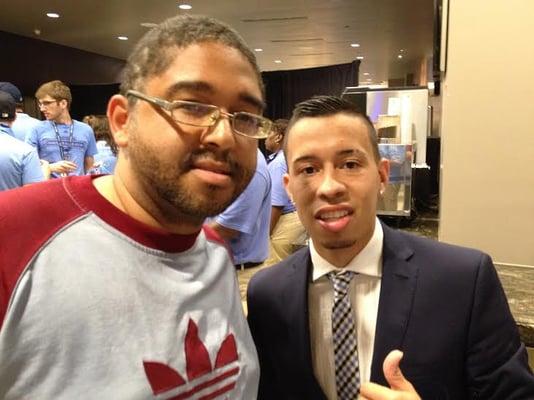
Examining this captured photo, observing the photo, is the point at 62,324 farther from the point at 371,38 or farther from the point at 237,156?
the point at 371,38

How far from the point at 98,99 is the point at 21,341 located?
44.4ft

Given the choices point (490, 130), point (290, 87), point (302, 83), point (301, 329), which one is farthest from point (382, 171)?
point (290, 87)

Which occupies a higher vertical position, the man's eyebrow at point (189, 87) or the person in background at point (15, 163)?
the man's eyebrow at point (189, 87)

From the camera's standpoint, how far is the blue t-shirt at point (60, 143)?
174 inches

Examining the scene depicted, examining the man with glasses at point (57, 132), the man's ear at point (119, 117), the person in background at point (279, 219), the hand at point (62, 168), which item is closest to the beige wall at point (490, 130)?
the man's ear at point (119, 117)

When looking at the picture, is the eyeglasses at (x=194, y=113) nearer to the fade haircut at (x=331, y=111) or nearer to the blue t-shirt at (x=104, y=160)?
the fade haircut at (x=331, y=111)

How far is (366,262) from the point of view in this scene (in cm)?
123

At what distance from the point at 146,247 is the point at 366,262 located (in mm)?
575

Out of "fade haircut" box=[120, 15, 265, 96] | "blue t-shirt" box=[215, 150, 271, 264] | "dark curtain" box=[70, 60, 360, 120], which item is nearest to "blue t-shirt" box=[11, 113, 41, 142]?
"blue t-shirt" box=[215, 150, 271, 264]

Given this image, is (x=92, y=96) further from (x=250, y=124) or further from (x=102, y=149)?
(x=250, y=124)

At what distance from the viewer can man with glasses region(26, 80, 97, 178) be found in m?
4.32

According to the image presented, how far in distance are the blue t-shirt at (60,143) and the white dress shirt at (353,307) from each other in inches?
143

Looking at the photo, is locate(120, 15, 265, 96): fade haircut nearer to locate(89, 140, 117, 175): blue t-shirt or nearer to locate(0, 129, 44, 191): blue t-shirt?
locate(0, 129, 44, 191): blue t-shirt

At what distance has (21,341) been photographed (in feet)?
2.43
